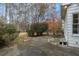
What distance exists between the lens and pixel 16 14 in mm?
2842

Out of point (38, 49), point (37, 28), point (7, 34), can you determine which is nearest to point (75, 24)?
point (37, 28)

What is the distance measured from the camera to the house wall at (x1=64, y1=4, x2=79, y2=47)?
9.23 ft

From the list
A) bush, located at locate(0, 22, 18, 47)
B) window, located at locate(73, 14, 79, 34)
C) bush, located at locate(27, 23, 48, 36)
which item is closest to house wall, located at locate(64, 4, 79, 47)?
window, located at locate(73, 14, 79, 34)

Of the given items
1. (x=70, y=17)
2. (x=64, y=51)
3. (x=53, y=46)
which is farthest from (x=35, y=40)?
(x=70, y=17)

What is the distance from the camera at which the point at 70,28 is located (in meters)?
2.87

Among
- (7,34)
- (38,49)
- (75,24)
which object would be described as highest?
(75,24)

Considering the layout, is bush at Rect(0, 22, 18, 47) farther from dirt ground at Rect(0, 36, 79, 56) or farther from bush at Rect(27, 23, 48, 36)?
bush at Rect(27, 23, 48, 36)

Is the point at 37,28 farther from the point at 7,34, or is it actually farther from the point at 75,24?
the point at 75,24

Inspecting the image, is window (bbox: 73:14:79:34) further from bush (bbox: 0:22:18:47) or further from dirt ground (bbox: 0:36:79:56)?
bush (bbox: 0:22:18:47)

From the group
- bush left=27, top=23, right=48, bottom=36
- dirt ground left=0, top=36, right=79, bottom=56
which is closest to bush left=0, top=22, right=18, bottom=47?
dirt ground left=0, top=36, right=79, bottom=56

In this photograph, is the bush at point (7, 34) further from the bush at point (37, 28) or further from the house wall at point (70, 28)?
the house wall at point (70, 28)

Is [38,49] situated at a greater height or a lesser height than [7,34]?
lesser

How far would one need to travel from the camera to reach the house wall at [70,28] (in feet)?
9.23

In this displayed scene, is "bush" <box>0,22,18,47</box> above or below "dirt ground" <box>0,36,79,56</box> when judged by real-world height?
above
